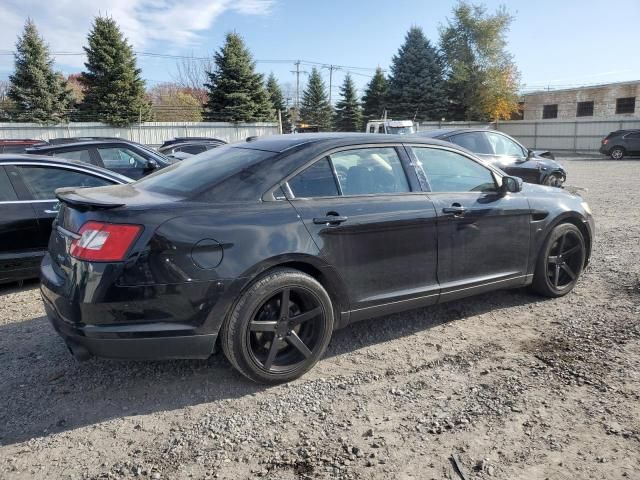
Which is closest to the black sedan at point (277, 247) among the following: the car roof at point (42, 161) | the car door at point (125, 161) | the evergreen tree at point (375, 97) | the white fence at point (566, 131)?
the car roof at point (42, 161)

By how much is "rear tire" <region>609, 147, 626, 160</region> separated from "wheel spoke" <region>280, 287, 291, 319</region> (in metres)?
28.9

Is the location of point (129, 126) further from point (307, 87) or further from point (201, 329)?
point (201, 329)

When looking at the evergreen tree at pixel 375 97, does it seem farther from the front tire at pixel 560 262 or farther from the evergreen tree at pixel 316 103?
the front tire at pixel 560 262

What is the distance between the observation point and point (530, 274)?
4613 millimetres

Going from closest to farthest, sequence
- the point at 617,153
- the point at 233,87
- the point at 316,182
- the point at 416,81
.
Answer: the point at 316,182, the point at 617,153, the point at 233,87, the point at 416,81

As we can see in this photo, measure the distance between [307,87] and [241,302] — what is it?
154 ft

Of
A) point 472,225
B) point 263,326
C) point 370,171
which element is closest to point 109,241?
point 263,326

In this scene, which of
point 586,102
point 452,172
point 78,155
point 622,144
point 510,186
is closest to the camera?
point 452,172

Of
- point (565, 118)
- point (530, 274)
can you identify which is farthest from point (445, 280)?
point (565, 118)

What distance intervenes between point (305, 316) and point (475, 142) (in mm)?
7479

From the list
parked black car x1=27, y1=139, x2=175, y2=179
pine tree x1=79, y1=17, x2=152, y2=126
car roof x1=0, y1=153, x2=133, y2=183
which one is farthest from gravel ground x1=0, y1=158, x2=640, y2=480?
pine tree x1=79, y1=17, x2=152, y2=126

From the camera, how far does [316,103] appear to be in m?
46.8

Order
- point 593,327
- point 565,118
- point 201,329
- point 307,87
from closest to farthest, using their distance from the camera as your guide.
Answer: point 201,329 → point 593,327 → point 565,118 → point 307,87

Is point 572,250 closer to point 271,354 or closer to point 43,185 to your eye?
point 271,354
